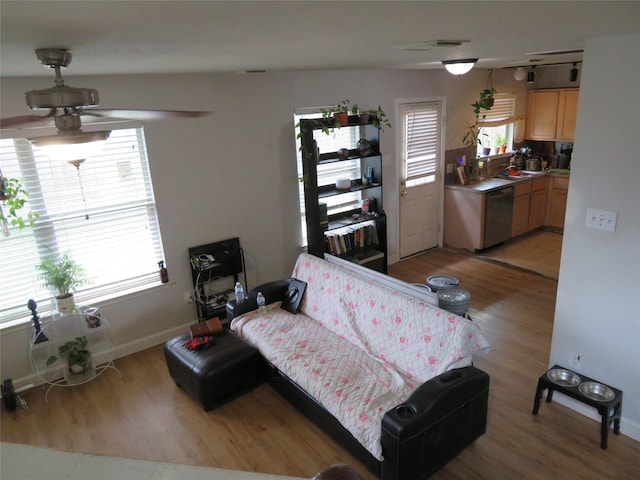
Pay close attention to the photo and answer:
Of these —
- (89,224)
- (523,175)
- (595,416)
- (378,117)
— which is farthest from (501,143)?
(89,224)

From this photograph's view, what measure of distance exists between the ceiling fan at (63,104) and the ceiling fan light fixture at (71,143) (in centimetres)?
3

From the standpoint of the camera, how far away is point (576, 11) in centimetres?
152

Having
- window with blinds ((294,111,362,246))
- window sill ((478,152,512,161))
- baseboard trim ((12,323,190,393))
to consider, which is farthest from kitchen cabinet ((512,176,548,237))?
baseboard trim ((12,323,190,393))

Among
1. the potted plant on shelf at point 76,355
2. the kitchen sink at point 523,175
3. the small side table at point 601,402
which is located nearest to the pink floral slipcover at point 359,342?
the small side table at point 601,402

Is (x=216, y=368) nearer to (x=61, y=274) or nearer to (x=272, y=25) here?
(x=61, y=274)

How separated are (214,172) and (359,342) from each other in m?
2.11

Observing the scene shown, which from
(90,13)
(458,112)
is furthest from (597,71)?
(458,112)

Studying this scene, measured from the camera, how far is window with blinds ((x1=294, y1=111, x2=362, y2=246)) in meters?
4.90

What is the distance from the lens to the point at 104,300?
3934 mm

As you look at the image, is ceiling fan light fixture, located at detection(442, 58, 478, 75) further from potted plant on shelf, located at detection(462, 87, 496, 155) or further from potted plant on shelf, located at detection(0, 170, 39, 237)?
potted plant on shelf, located at detection(0, 170, 39, 237)

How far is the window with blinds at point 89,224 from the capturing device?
11.5ft

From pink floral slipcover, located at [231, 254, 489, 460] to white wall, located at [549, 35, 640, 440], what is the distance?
834 millimetres

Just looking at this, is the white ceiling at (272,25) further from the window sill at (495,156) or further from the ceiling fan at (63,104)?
the window sill at (495,156)

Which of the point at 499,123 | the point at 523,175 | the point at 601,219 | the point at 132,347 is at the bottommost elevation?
the point at 132,347
